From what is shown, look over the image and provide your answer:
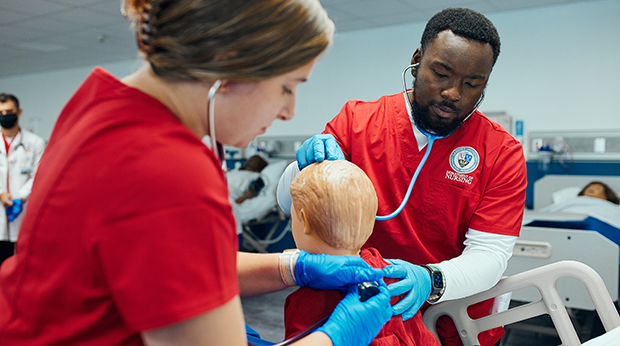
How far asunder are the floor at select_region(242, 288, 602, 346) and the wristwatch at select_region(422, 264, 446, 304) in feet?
6.07

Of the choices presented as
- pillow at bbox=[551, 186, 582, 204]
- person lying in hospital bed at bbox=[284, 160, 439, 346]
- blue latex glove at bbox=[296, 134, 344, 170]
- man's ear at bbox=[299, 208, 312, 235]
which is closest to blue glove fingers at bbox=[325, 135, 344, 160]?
blue latex glove at bbox=[296, 134, 344, 170]

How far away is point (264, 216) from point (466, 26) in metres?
3.70

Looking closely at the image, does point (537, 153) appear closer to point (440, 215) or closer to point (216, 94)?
point (440, 215)

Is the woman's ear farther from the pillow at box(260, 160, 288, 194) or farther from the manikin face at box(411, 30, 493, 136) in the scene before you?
the pillow at box(260, 160, 288, 194)

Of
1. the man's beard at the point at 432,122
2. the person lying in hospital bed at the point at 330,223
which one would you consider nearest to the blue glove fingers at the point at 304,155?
the person lying in hospital bed at the point at 330,223

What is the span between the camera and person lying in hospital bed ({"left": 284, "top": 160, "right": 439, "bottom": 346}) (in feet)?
3.50

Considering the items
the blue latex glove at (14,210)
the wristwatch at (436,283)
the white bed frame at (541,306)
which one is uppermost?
the wristwatch at (436,283)

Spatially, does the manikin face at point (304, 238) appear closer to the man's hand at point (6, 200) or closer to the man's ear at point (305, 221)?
the man's ear at point (305, 221)

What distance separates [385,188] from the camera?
57.9 inches

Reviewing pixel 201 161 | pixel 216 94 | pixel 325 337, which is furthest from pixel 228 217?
pixel 325 337

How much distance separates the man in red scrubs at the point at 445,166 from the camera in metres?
1.23

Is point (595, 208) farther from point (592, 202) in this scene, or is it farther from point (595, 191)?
point (595, 191)

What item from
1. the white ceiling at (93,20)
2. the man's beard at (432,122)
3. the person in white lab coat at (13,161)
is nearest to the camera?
the man's beard at (432,122)

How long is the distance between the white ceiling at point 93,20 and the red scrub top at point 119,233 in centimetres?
353
